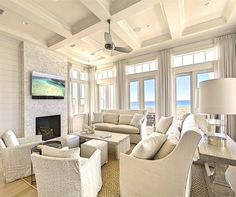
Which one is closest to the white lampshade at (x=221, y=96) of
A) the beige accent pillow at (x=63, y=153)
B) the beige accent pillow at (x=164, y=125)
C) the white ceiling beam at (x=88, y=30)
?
the beige accent pillow at (x=63, y=153)

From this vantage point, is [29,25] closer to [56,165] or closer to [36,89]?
[36,89]

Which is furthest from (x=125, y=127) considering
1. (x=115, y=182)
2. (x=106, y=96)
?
(x=106, y=96)

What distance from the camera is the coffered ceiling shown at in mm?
2871

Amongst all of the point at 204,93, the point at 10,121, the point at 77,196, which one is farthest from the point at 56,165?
the point at 10,121

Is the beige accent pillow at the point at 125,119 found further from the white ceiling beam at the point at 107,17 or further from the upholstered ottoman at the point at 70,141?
the white ceiling beam at the point at 107,17

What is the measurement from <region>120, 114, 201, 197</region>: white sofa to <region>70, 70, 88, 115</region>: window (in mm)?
5376

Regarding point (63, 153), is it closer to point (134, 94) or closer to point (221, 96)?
point (221, 96)

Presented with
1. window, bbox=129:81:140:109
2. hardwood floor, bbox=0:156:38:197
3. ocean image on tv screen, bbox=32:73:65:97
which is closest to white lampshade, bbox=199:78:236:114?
hardwood floor, bbox=0:156:38:197

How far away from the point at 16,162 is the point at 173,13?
440cm

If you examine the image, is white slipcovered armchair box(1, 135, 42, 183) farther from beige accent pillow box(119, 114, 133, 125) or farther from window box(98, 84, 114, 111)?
window box(98, 84, 114, 111)

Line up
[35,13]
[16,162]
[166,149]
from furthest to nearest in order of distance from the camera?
1. [35,13]
2. [16,162]
3. [166,149]

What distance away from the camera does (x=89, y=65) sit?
7.41 metres

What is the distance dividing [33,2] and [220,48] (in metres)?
5.27

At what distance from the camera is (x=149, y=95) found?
5941mm
